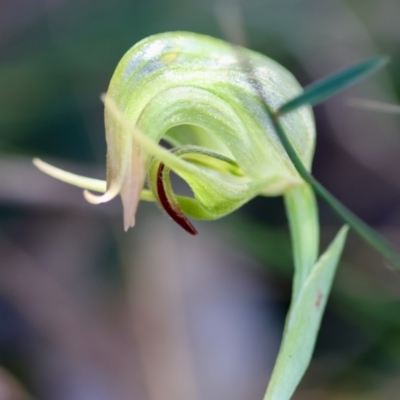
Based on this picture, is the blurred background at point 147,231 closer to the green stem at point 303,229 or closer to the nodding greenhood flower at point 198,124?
the green stem at point 303,229

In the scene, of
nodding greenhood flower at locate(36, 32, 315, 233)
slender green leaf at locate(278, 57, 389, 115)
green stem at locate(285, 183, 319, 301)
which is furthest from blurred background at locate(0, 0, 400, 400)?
slender green leaf at locate(278, 57, 389, 115)

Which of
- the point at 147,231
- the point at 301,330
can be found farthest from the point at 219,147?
the point at 147,231

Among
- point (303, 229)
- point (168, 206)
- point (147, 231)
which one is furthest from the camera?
point (147, 231)

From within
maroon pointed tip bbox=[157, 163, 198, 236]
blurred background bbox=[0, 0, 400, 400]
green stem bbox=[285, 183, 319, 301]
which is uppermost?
maroon pointed tip bbox=[157, 163, 198, 236]

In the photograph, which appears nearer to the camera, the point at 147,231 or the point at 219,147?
the point at 219,147

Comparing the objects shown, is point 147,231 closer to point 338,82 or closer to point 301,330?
point 301,330

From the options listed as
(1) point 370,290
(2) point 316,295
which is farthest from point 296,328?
(1) point 370,290

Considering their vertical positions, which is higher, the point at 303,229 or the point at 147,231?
the point at 303,229

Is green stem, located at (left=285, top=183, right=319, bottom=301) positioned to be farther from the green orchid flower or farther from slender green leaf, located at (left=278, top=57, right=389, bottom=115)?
slender green leaf, located at (left=278, top=57, right=389, bottom=115)

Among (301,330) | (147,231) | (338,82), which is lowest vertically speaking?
(147,231)
